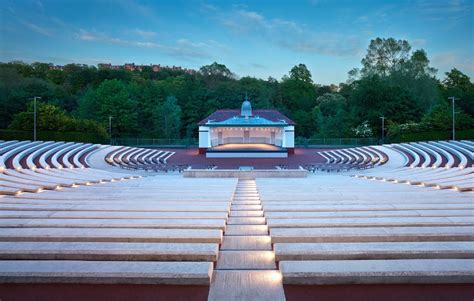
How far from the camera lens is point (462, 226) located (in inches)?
225

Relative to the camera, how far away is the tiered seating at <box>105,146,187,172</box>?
27.4 metres

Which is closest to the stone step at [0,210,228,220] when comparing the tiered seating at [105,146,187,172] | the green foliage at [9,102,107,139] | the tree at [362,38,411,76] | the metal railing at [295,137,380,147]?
the tiered seating at [105,146,187,172]

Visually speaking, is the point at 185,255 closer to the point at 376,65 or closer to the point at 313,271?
the point at 313,271

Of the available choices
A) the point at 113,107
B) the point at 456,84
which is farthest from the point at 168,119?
the point at 456,84

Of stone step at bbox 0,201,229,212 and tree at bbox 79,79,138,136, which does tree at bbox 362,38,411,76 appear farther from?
stone step at bbox 0,201,229,212

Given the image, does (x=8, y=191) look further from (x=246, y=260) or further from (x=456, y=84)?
(x=456, y=84)

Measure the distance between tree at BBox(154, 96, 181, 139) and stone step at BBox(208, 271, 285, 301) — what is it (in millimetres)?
53067

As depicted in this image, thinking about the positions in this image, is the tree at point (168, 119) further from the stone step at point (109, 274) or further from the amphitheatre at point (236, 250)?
the stone step at point (109, 274)

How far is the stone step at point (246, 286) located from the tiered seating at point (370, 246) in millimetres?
177

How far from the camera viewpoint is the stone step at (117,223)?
5.82 m

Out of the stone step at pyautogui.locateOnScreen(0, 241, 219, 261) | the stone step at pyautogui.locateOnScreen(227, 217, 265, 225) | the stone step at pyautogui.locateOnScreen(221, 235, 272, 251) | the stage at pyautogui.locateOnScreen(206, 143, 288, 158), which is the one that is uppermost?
the stage at pyautogui.locateOnScreen(206, 143, 288, 158)

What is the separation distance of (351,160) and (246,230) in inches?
1130

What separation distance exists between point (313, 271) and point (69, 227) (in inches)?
169

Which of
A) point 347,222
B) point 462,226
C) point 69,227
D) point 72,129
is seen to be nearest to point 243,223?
point 347,222
